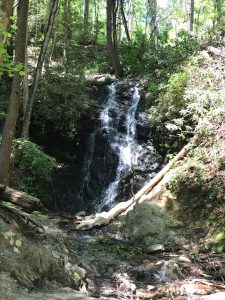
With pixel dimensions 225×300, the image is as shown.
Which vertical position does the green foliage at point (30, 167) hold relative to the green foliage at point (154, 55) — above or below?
below

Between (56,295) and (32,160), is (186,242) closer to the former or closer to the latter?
(56,295)

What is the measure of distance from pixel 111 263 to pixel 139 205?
2068 mm

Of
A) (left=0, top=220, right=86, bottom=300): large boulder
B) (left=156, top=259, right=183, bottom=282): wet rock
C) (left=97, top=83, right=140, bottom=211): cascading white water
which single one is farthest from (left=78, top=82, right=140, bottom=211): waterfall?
(left=0, top=220, right=86, bottom=300): large boulder

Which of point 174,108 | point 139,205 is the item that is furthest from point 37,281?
point 174,108

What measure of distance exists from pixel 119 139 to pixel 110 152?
0.68 m

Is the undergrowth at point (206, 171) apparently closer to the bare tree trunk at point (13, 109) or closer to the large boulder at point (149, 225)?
the large boulder at point (149, 225)

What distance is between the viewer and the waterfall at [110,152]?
11.6 metres

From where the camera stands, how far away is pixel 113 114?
13992 millimetres

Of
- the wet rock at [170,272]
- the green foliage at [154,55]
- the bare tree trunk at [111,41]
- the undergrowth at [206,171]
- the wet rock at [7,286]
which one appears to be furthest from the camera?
the bare tree trunk at [111,41]

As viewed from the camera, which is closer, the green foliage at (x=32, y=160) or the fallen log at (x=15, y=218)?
the fallen log at (x=15, y=218)

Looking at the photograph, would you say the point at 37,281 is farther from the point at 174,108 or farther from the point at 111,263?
the point at 174,108

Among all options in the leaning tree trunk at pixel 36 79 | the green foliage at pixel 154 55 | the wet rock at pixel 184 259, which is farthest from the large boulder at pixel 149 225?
the green foliage at pixel 154 55

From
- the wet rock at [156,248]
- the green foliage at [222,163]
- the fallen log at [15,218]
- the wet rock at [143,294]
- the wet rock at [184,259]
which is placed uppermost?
the green foliage at [222,163]

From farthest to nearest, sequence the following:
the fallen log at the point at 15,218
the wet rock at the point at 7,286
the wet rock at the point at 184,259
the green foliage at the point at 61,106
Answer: the green foliage at the point at 61,106, the wet rock at the point at 184,259, the fallen log at the point at 15,218, the wet rock at the point at 7,286
